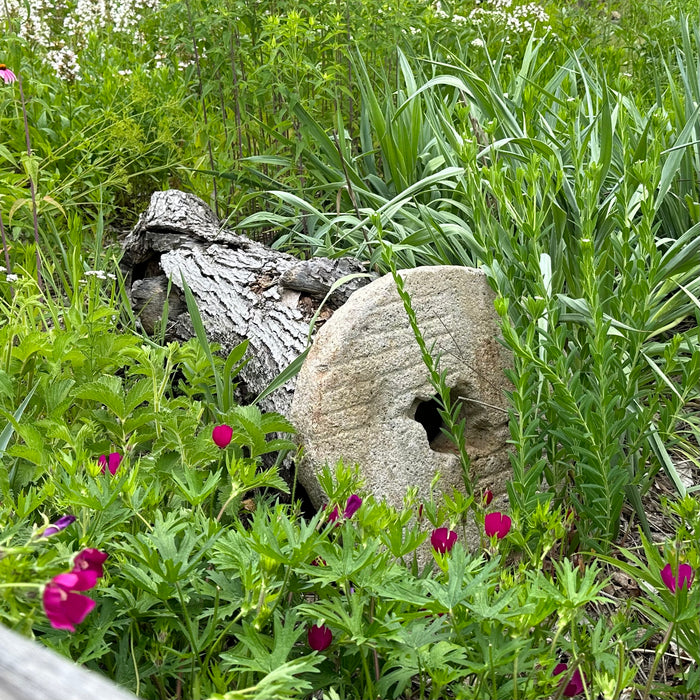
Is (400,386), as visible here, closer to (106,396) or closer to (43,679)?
(106,396)

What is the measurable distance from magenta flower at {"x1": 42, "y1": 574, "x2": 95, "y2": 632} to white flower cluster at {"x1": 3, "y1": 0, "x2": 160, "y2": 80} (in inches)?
174

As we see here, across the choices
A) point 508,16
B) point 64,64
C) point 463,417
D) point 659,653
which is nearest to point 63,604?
point 659,653

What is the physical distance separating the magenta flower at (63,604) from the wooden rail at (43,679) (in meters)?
0.15

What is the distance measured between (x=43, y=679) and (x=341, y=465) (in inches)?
35.5

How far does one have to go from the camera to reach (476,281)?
95.1 inches

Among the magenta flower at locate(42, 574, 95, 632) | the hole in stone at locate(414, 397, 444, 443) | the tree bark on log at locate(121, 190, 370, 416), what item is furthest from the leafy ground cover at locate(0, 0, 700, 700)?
the hole in stone at locate(414, 397, 444, 443)

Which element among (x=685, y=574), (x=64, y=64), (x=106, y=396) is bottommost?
(x=685, y=574)

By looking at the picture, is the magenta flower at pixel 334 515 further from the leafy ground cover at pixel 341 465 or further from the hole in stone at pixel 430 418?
the hole in stone at pixel 430 418

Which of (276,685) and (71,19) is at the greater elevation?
(71,19)

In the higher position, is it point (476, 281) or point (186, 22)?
point (186, 22)

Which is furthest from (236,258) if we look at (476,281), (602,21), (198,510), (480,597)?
(602,21)

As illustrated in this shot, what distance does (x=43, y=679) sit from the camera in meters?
0.75

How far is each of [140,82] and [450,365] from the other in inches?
91.3

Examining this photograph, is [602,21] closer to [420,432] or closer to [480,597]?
[420,432]
